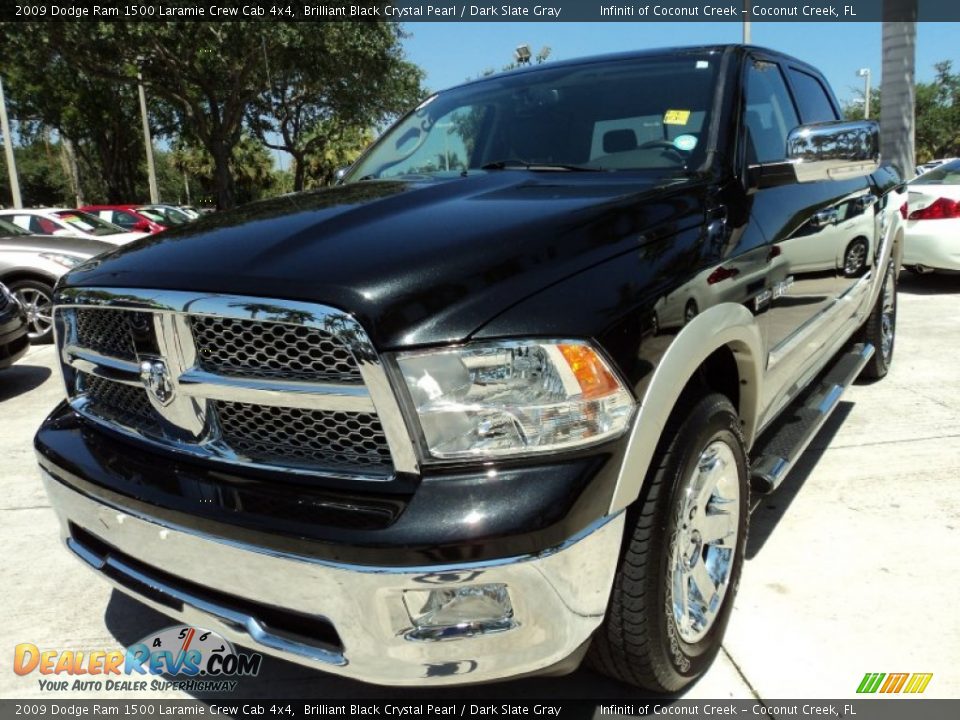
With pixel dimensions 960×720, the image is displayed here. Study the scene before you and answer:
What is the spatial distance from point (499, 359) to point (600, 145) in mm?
1512

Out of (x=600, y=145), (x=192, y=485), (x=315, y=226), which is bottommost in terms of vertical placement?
(x=192, y=485)

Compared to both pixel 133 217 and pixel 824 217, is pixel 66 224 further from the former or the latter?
pixel 824 217

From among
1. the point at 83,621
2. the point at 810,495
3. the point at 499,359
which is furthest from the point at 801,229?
the point at 83,621

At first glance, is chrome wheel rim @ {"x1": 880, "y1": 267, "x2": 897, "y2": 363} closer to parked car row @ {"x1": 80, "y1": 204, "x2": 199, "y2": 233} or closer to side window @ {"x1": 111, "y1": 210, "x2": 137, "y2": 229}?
parked car row @ {"x1": 80, "y1": 204, "x2": 199, "y2": 233}

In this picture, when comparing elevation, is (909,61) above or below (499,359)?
above

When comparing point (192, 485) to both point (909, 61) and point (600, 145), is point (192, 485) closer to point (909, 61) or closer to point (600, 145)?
point (600, 145)

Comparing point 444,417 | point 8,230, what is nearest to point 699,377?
point 444,417

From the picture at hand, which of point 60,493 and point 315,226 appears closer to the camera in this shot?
point 315,226

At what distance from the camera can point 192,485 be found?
6.06ft

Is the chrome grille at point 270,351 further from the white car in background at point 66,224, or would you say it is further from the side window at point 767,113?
the white car in background at point 66,224

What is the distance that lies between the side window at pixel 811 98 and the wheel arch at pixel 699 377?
5.83 feet

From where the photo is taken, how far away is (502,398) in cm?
164

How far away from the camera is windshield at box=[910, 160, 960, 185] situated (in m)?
8.44

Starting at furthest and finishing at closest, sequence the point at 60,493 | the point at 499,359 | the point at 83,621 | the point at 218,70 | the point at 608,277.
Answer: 1. the point at 218,70
2. the point at 83,621
3. the point at 60,493
4. the point at 608,277
5. the point at 499,359
